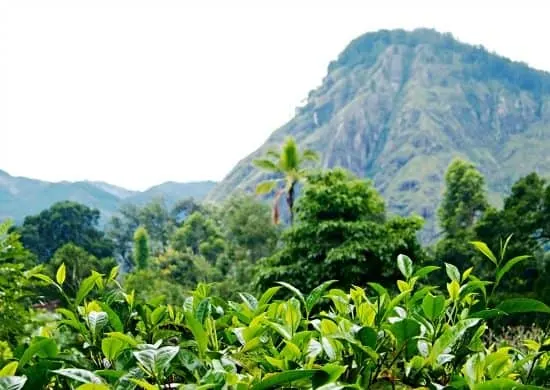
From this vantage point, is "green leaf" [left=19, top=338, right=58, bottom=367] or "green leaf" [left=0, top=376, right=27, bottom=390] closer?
"green leaf" [left=0, top=376, right=27, bottom=390]

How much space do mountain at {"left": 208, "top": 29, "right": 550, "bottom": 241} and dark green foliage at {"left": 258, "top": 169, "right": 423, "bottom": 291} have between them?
270 feet

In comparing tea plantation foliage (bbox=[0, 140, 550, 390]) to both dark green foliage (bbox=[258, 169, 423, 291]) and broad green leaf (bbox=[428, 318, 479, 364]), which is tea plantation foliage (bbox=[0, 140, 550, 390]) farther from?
dark green foliage (bbox=[258, 169, 423, 291])

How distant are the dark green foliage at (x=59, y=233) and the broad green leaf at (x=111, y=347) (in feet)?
140

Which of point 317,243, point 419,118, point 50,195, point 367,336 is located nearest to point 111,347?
point 367,336

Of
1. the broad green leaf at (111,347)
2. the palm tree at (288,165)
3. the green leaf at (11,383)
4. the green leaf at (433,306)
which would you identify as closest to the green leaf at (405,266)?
the green leaf at (433,306)

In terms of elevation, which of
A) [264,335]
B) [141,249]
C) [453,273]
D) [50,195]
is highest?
[50,195]

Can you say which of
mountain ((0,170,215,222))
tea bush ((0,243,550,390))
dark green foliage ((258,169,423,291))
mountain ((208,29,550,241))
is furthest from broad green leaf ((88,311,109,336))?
mountain ((0,170,215,222))

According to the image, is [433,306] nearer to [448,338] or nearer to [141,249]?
[448,338]

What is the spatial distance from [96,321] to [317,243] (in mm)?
12138

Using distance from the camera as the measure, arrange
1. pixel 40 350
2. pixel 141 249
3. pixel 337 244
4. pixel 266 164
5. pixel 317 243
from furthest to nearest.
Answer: pixel 141 249
pixel 266 164
pixel 317 243
pixel 337 244
pixel 40 350

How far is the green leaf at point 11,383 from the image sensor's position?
67 cm

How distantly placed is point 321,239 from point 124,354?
12207 mm

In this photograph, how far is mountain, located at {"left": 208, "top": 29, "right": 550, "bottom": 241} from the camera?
4348 inches

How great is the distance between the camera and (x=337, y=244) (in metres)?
Result: 12.8
